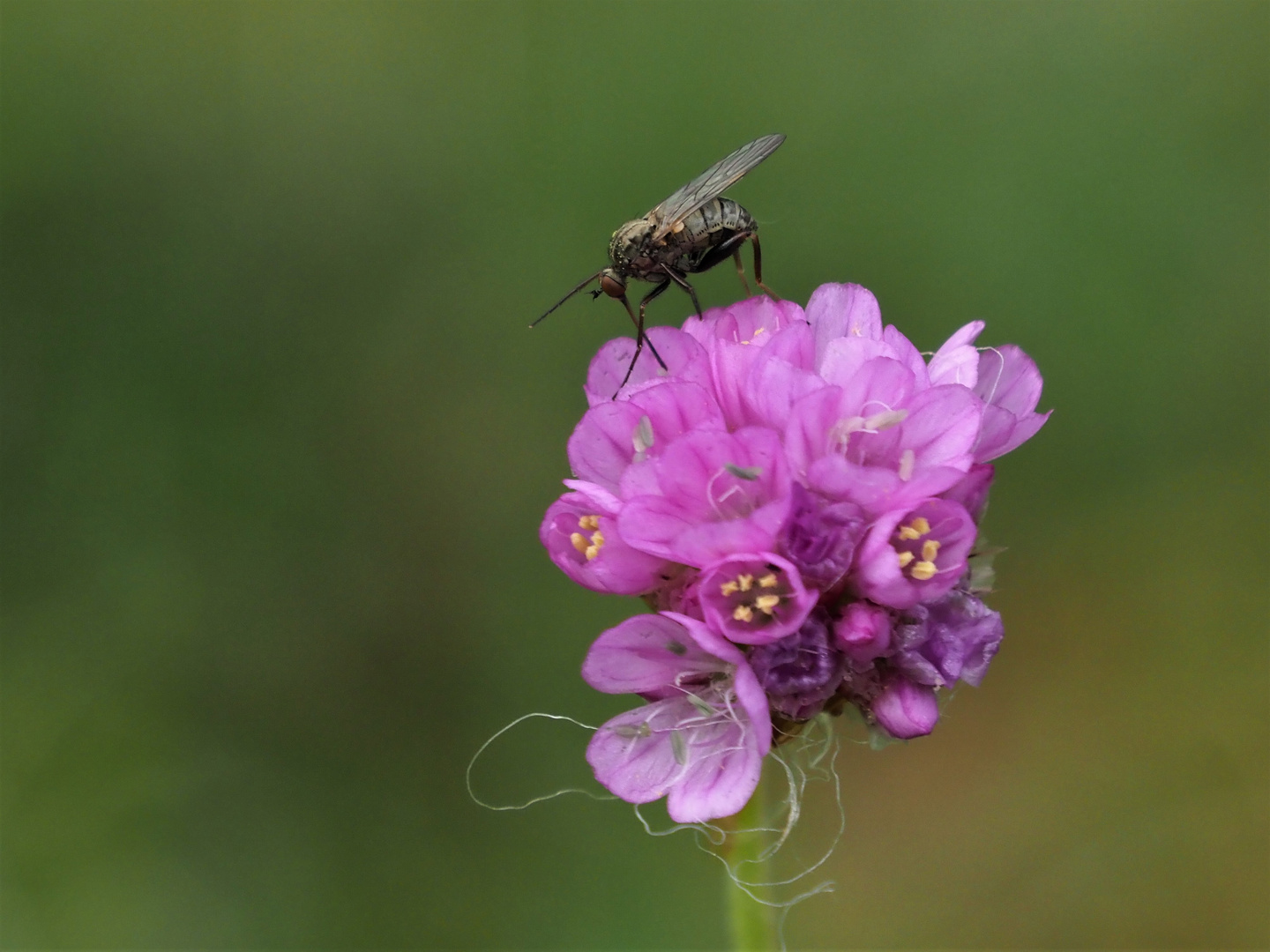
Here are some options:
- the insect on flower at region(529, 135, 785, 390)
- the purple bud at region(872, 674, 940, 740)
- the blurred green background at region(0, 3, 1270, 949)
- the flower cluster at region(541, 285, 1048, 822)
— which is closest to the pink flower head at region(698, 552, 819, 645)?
the flower cluster at region(541, 285, 1048, 822)

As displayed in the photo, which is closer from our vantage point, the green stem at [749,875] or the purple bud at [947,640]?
the purple bud at [947,640]

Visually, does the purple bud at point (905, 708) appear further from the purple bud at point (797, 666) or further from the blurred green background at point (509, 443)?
the blurred green background at point (509, 443)

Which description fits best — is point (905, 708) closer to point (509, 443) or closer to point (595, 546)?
point (595, 546)

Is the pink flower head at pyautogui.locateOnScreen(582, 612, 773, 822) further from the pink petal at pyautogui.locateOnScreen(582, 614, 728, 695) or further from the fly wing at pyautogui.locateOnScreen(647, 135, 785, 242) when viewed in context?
the fly wing at pyautogui.locateOnScreen(647, 135, 785, 242)

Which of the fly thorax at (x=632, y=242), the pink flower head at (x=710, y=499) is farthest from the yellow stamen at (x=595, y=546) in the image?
the fly thorax at (x=632, y=242)

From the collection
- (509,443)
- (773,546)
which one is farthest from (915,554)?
(509,443)

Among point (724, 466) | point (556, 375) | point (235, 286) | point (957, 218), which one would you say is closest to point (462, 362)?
point (556, 375)
